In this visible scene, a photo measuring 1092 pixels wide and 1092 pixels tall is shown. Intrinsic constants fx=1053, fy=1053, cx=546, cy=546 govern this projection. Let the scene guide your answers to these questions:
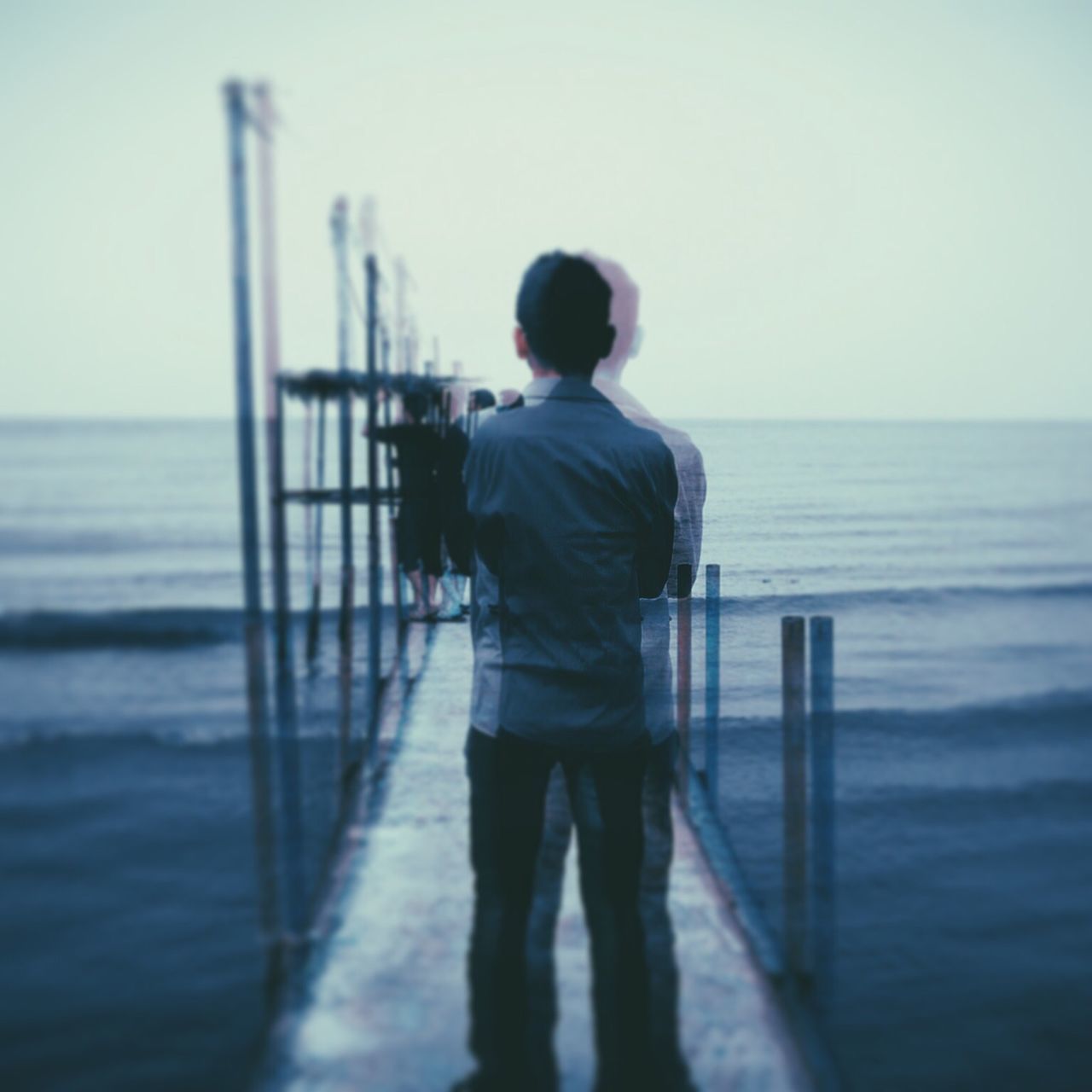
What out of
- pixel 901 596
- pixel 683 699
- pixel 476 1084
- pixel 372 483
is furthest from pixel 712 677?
pixel 901 596

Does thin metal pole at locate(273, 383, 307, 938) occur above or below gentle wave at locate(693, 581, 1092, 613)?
above

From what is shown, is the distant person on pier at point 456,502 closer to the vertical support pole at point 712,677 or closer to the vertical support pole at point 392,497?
the vertical support pole at point 712,677

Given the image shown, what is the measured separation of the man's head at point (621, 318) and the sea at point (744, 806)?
5.30 ft

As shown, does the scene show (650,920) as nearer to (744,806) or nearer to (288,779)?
(288,779)

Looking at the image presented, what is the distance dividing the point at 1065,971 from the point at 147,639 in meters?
11.1

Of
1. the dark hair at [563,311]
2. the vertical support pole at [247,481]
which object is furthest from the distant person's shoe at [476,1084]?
the dark hair at [563,311]

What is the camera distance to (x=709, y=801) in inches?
152

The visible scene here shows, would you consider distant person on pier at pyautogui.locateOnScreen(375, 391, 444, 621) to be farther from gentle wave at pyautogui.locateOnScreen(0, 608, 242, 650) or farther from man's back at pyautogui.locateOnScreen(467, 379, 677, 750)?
gentle wave at pyautogui.locateOnScreen(0, 608, 242, 650)

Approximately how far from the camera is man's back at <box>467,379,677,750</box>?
1.68m

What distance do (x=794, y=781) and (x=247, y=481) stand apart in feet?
5.10

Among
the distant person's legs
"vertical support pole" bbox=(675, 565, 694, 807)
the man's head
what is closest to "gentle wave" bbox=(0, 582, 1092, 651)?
the distant person's legs

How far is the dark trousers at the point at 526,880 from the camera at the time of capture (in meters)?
1.79

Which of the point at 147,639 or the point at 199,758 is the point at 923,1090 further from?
the point at 147,639

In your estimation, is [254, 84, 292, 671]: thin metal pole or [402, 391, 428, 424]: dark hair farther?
[402, 391, 428, 424]: dark hair
